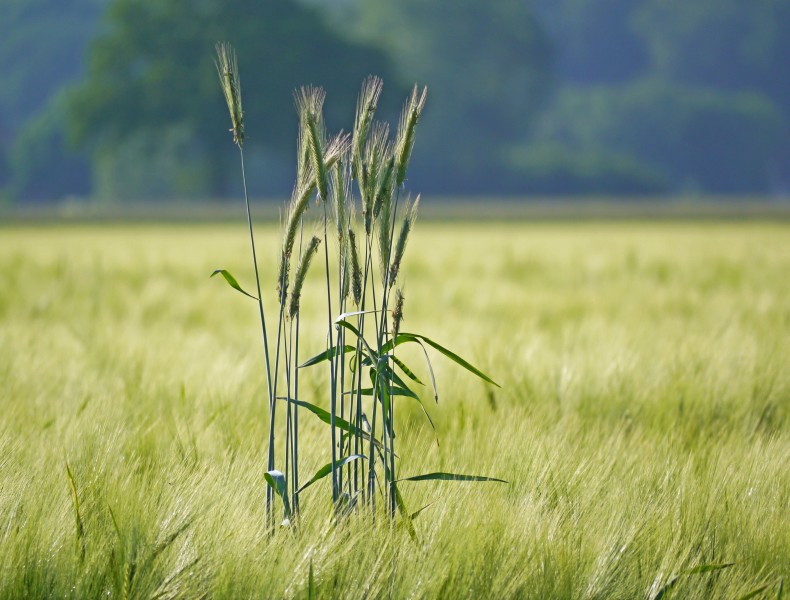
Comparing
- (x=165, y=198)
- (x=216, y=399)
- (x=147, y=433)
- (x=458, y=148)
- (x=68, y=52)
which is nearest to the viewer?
(x=147, y=433)

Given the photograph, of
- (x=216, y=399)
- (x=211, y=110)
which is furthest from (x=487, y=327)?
(x=211, y=110)

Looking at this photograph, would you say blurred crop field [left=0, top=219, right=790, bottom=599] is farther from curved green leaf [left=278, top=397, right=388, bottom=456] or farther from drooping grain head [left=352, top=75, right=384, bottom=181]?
drooping grain head [left=352, top=75, right=384, bottom=181]

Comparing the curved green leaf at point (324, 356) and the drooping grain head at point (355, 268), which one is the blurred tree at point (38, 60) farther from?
the drooping grain head at point (355, 268)

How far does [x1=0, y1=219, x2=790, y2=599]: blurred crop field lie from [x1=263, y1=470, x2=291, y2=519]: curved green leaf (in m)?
0.04

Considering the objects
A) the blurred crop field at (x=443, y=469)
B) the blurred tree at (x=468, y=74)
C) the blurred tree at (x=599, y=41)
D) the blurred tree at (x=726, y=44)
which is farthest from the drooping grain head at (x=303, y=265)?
the blurred tree at (x=599, y=41)

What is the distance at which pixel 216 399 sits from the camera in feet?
7.65

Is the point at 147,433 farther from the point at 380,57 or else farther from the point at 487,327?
the point at 380,57

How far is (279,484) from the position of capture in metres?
1.40

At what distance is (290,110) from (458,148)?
667 inches

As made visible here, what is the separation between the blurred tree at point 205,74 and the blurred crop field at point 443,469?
106 feet

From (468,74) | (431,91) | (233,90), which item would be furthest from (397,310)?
(468,74)

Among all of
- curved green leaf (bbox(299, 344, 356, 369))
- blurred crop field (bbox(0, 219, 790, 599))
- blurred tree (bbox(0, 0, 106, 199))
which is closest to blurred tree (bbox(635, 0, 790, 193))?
blurred tree (bbox(0, 0, 106, 199))

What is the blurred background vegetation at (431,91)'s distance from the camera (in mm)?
37469

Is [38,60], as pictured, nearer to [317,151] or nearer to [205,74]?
[205,74]
